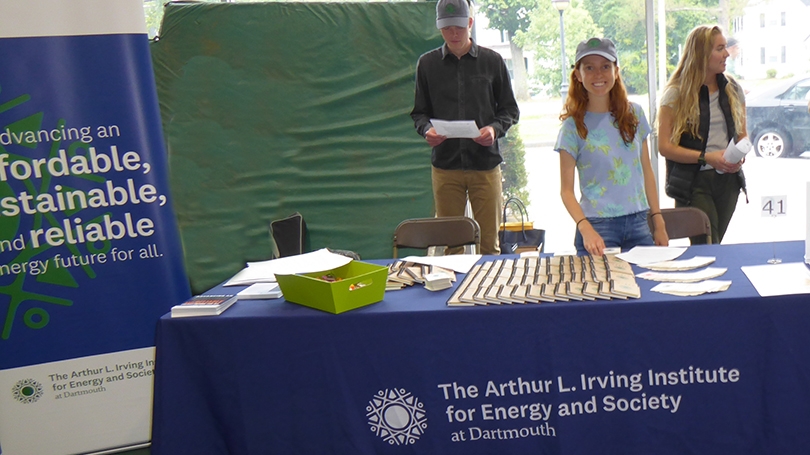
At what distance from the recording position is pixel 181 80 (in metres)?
4.34

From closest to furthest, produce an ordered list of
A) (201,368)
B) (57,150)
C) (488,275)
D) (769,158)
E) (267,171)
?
(201,368) < (488,275) < (57,150) < (267,171) < (769,158)

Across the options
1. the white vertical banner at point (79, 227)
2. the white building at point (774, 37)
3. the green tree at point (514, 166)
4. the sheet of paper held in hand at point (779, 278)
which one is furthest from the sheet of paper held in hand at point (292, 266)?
the white building at point (774, 37)

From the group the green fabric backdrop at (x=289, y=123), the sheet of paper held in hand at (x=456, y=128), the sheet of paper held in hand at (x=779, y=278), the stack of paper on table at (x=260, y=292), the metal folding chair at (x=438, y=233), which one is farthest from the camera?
the green fabric backdrop at (x=289, y=123)

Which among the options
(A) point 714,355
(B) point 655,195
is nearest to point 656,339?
(A) point 714,355

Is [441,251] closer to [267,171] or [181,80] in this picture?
[267,171]

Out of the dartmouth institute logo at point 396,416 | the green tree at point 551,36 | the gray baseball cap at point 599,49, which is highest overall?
the green tree at point 551,36

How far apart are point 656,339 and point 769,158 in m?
3.65

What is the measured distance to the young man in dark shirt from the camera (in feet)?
12.5

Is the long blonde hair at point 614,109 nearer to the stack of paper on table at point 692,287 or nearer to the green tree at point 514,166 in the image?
the stack of paper on table at point 692,287

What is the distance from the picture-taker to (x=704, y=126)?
3.30 meters

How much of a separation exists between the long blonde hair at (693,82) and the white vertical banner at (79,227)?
2.36 m

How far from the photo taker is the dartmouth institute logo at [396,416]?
1950mm

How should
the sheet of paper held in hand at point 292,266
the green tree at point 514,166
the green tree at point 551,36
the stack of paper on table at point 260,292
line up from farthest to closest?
1. the green tree at point 514,166
2. the green tree at point 551,36
3. the stack of paper on table at point 260,292
4. the sheet of paper held in hand at point 292,266

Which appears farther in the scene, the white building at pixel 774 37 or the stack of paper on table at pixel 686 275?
the white building at pixel 774 37
